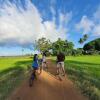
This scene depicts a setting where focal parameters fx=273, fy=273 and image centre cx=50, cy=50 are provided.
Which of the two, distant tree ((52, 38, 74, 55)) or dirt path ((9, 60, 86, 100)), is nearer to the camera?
dirt path ((9, 60, 86, 100))

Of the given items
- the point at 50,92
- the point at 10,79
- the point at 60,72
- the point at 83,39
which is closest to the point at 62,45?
the point at 83,39

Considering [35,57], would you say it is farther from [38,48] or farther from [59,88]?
[38,48]

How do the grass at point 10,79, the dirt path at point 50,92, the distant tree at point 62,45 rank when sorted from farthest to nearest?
the distant tree at point 62,45 → the grass at point 10,79 → the dirt path at point 50,92

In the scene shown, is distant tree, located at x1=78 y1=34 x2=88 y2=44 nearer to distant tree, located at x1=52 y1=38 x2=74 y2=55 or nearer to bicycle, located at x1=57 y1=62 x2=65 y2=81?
distant tree, located at x1=52 y1=38 x2=74 y2=55

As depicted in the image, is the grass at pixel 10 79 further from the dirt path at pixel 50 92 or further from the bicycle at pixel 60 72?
the bicycle at pixel 60 72

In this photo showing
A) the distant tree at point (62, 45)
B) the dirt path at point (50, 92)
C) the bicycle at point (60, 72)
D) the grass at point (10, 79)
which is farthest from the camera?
the distant tree at point (62, 45)

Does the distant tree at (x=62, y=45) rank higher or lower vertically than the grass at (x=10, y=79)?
higher

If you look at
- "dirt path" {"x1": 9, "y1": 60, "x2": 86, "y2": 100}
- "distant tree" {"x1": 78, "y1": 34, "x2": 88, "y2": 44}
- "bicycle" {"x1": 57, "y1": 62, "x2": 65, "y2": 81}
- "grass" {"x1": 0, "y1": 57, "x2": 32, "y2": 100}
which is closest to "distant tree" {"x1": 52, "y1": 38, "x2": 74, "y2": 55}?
"distant tree" {"x1": 78, "y1": 34, "x2": 88, "y2": 44}

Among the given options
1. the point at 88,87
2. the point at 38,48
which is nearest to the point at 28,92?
the point at 88,87

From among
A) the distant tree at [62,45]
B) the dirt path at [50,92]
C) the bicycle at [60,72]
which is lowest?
the dirt path at [50,92]

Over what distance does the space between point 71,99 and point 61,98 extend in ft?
1.77

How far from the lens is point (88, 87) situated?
17812 millimetres

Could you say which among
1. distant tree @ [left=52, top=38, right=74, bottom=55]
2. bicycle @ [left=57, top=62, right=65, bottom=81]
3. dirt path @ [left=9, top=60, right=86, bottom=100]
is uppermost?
distant tree @ [left=52, top=38, right=74, bottom=55]

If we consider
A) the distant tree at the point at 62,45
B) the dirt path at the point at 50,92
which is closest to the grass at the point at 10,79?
the dirt path at the point at 50,92
